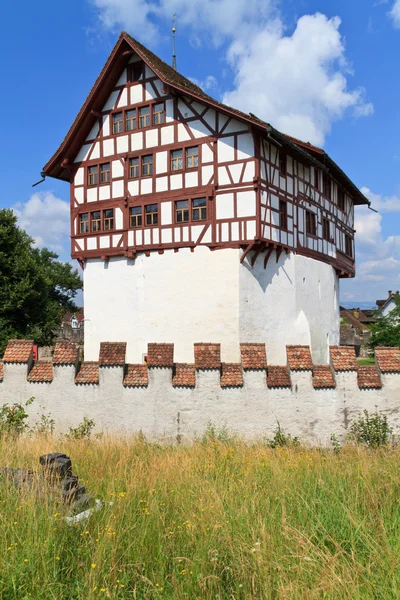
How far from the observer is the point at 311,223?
22.2 metres

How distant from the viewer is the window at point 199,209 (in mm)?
18391

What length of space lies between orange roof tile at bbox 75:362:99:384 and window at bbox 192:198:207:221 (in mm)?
9524

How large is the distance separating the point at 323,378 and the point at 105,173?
48.7 ft

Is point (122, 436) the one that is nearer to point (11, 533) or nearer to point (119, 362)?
point (119, 362)

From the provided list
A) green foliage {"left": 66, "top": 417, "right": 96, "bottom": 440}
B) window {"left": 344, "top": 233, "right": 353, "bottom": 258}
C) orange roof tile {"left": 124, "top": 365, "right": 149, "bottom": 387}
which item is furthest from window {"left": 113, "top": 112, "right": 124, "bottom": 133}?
green foliage {"left": 66, "top": 417, "right": 96, "bottom": 440}

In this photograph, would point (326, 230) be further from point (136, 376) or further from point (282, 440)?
point (136, 376)

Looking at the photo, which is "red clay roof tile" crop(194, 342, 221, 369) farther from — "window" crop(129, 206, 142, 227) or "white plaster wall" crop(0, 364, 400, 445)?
"window" crop(129, 206, 142, 227)

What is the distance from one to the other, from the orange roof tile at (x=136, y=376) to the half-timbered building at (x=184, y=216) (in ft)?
26.9

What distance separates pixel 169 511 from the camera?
4820 millimetres

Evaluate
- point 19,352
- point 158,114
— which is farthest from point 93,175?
point 19,352

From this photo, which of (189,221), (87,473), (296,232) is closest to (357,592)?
(87,473)

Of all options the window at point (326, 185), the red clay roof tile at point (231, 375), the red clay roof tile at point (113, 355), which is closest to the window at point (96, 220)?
the window at point (326, 185)

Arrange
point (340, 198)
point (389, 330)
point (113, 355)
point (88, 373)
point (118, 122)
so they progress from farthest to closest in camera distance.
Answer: point (389, 330) < point (340, 198) < point (118, 122) < point (88, 373) < point (113, 355)

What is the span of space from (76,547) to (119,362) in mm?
6158
